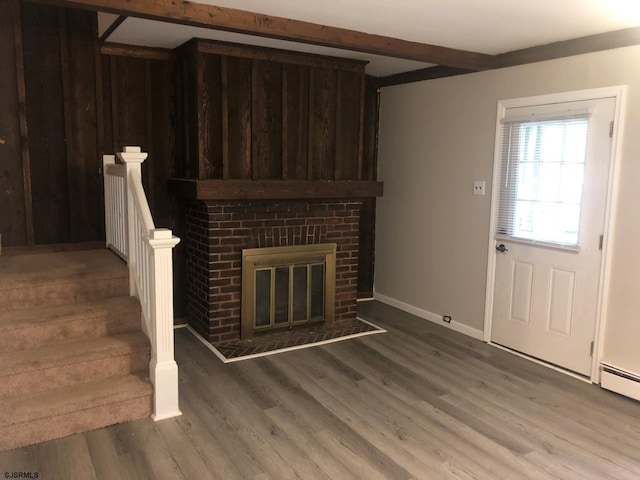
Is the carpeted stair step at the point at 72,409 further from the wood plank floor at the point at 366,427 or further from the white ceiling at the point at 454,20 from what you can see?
the white ceiling at the point at 454,20

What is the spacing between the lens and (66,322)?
3324 mm

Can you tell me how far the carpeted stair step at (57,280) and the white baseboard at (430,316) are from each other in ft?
9.68

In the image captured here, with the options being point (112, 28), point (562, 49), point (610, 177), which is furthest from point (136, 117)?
point (610, 177)

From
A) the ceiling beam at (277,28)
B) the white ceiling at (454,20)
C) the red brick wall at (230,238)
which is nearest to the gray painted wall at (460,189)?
the white ceiling at (454,20)

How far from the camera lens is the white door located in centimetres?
374

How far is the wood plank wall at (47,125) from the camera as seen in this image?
13.5 feet

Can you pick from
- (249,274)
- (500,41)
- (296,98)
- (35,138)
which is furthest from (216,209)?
(500,41)

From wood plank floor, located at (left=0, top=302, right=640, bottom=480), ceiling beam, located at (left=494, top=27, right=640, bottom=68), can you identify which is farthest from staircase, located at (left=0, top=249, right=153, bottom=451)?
ceiling beam, located at (left=494, top=27, right=640, bottom=68)

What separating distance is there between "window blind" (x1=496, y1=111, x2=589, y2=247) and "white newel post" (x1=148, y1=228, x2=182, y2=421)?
2763 mm

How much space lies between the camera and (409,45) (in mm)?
3863

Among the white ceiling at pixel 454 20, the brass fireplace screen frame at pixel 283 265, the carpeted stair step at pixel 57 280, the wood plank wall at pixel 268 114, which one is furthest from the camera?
the brass fireplace screen frame at pixel 283 265

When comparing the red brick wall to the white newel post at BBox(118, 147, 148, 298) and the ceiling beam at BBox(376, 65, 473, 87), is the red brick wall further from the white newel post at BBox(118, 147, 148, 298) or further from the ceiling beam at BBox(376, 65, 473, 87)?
the ceiling beam at BBox(376, 65, 473, 87)

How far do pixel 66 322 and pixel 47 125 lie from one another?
1867 millimetres

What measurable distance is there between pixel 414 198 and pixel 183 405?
3127 mm
